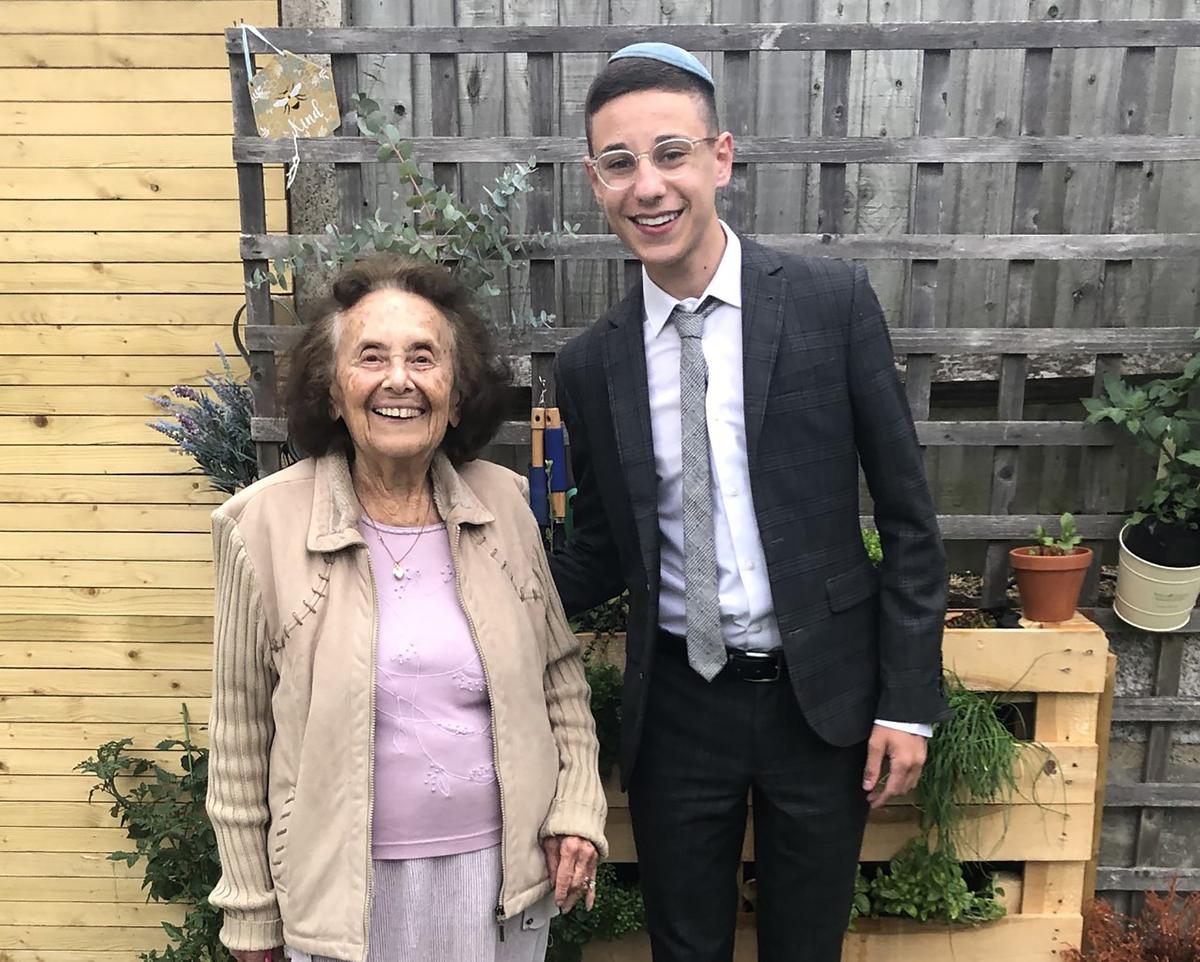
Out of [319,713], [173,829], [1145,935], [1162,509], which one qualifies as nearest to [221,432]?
[173,829]

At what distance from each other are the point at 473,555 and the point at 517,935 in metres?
0.66

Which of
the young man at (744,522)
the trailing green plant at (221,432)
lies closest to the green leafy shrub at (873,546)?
the young man at (744,522)

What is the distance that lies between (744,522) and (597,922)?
48.9 inches

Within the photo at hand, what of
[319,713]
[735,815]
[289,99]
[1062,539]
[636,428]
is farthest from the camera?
[1062,539]

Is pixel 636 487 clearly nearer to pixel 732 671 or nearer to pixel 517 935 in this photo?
pixel 732 671

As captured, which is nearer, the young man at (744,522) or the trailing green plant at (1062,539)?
the young man at (744,522)

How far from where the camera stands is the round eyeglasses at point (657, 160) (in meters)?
1.44

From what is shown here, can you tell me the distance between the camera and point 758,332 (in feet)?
5.01

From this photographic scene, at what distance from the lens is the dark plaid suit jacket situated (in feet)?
5.02

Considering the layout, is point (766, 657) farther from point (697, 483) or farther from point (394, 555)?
point (394, 555)

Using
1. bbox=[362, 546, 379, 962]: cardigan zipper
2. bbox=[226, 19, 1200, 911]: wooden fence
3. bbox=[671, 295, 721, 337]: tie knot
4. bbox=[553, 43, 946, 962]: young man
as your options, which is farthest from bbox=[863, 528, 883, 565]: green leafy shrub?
bbox=[362, 546, 379, 962]: cardigan zipper

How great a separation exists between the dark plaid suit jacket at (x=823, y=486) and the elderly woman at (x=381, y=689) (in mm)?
280

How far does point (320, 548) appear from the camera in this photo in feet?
4.59

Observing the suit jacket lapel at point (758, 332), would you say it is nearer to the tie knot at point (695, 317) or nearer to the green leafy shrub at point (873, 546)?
the tie knot at point (695, 317)
